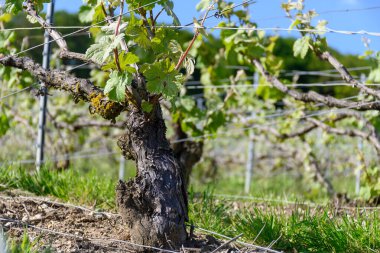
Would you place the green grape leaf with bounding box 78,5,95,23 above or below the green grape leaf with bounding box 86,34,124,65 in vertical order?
above

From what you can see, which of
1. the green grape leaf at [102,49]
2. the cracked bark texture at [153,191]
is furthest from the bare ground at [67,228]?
the green grape leaf at [102,49]

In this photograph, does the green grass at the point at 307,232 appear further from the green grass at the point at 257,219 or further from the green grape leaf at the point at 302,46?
the green grape leaf at the point at 302,46

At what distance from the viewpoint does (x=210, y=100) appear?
474 centimetres

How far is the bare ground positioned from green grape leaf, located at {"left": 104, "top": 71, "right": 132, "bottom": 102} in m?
0.58

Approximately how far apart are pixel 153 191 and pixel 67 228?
1.51 feet

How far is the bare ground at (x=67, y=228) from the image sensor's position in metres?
2.50

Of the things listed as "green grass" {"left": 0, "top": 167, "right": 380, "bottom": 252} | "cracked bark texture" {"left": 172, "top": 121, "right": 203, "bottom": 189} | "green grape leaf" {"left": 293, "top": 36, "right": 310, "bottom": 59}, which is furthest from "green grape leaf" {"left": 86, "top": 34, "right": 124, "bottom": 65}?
"cracked bark texture" {"left": 172, "top": 121, "right": 203, "bottom": 189}

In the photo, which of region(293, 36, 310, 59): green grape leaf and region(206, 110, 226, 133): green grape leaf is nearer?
region(293, 36, 310, 59): green grape leaf

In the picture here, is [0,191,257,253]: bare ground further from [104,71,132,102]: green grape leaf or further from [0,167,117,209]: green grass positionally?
[104,71,132,102]: green grape leaf

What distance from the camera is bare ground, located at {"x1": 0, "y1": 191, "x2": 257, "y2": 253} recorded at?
8.20ft

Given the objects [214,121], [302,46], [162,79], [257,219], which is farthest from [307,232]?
[214,121]

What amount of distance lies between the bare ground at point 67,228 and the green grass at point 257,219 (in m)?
0.19

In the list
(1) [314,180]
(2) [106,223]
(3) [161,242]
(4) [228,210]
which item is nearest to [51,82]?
(2) [106,223]

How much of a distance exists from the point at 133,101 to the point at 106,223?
63cm
